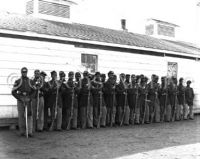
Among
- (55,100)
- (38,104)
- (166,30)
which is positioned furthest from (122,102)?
(166,30)

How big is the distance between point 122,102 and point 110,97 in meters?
0.64

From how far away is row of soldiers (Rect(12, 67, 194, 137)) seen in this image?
973 cm

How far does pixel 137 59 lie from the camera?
15648mm

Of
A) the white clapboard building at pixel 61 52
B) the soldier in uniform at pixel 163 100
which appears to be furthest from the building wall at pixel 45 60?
the soldier in uniform at pixel 163 100

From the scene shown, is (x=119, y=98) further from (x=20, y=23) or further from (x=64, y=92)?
(x=20, y=23)

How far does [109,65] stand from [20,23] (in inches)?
156

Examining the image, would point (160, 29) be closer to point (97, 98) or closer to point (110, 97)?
point (110, 97)

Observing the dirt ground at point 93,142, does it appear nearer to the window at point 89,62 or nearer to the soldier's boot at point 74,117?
the soldier's boot at point 74,117

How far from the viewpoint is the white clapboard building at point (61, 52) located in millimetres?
11502

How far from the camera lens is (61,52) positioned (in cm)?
1285

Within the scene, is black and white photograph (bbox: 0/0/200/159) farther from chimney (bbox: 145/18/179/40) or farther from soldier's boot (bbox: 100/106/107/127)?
chimney (bbox: 145/18/179/40)

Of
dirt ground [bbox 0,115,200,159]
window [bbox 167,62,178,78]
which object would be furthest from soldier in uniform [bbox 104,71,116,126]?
window [bbox 167,62,178,78]

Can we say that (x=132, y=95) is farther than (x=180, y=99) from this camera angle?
No

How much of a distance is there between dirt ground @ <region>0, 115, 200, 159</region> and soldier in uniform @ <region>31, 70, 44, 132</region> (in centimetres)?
41
